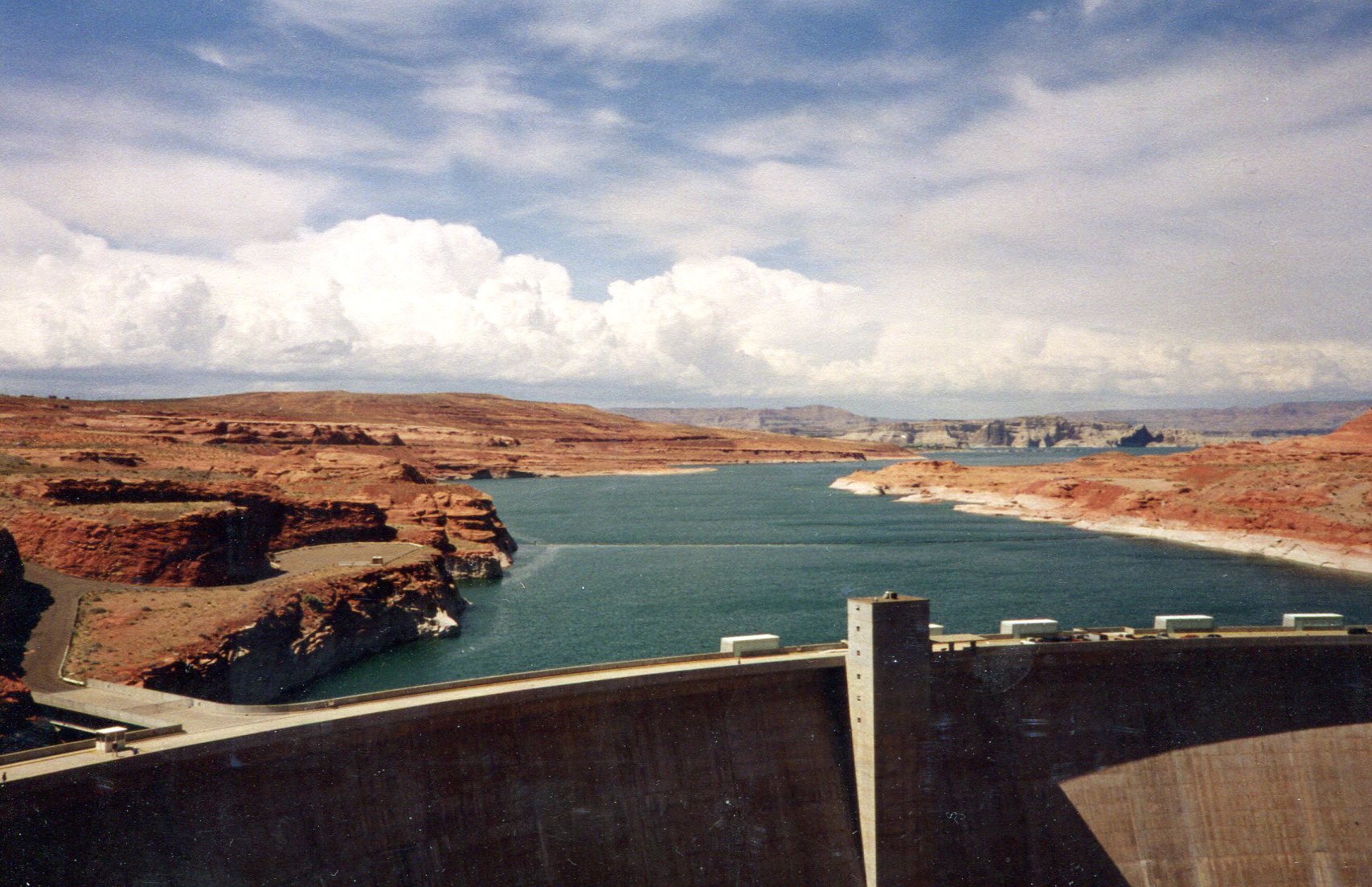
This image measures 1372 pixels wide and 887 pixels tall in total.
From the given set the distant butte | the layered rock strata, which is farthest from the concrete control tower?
the distant butte

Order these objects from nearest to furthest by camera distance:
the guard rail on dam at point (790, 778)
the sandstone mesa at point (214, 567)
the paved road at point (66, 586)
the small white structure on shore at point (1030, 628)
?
1. the guard rail on dam at point (790, 778)
2. the small white structure on shore at point (1030, 628)
3. the paved road at point (66, 586)
4. the sandstone mesa at point (214, 567)

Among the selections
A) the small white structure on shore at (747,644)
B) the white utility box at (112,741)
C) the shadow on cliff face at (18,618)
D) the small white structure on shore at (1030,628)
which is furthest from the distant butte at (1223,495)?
the shadow on cliff face at (18,618)

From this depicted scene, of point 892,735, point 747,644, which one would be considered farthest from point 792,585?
point 892,735

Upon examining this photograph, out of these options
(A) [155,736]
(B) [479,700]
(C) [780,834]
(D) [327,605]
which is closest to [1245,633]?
(C) [780,834]

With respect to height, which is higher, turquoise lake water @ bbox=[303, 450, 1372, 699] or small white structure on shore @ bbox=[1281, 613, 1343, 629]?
small white structure on shore @ bbox=[1281, 613, 1343, 629]

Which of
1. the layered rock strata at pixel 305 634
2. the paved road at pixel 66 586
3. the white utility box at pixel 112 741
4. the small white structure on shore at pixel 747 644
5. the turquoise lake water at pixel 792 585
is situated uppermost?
the white utility box at pixel 112 741

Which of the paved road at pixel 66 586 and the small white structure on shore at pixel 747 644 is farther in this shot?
the paved road at pixel 66 586

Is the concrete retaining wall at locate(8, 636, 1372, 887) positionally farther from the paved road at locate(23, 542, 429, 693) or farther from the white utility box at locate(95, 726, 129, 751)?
the paved road at locate(23, 542, 429, 693)

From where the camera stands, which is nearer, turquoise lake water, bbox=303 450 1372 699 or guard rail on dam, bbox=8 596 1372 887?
guard rail on dam, bbox=8 596 1372 887

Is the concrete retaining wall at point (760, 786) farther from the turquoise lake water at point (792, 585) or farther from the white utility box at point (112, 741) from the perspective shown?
the turquoise lake water at point (792, 585)
